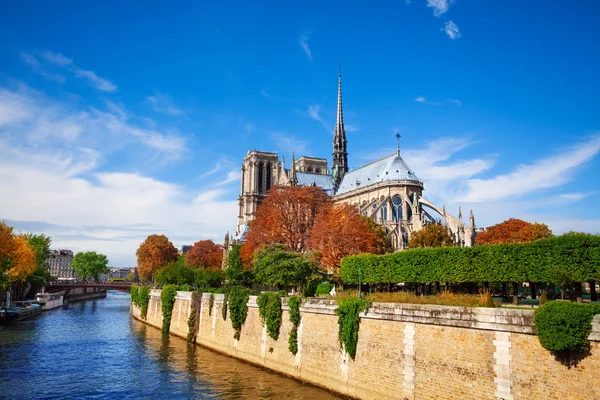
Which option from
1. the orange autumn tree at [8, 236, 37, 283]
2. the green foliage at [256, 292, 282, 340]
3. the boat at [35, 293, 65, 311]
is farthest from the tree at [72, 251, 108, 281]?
the green foliage at [256, 292, 282, 340]

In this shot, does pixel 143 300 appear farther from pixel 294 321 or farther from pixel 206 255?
pixel 206 255

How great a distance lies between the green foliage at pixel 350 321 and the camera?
65.2 ft

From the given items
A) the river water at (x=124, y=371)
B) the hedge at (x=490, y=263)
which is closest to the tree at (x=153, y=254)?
the river water at (x=124, y=371)

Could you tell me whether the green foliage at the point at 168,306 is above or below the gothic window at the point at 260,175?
below

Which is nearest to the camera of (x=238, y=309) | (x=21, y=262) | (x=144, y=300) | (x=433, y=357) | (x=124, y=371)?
(x=433, y=357)

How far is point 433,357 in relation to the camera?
1652 centimetres

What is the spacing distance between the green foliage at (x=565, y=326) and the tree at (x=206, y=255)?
84081 mm

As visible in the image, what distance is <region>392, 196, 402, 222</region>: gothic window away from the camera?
221 ft

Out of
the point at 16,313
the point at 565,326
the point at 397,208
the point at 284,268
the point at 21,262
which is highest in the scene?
the point at 397,208

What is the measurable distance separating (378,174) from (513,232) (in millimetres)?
21288

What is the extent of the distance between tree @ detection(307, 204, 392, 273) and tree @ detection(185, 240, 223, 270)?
5411 centimetres

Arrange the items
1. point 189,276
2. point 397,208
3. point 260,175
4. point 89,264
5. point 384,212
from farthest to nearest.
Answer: point 89,264 → point 260,175 → point 397,208 → point 384,212 → point 189,276

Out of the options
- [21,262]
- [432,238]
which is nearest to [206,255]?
[21,262]

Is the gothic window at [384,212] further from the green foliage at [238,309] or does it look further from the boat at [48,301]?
the boat at [48,301]
